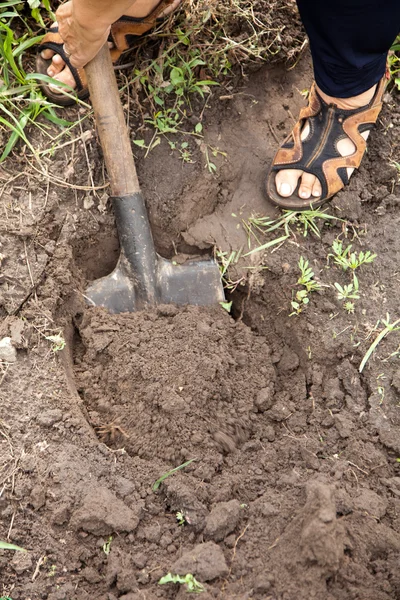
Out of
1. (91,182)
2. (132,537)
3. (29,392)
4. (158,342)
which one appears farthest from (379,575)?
(91,182)

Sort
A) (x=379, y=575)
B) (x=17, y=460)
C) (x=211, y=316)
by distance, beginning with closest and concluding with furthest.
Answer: (x=379, y=575), (x=17, y=460), (x=211, y=316)

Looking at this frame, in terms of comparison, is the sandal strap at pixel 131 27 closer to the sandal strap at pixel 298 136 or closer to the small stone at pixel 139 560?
the sandal strap at pixel 298 136

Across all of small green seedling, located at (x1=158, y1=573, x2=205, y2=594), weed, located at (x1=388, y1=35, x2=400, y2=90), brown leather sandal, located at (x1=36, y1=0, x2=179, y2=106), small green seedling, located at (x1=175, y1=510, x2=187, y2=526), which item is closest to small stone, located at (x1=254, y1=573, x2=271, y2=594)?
small green seedling, located at (x1=158, y1=573, x2=205, y2=594)

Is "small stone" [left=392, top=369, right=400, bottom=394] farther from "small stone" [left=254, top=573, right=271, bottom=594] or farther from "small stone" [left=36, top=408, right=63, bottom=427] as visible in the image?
"small stone" [left=36, top=408, right=63, bottom=427]

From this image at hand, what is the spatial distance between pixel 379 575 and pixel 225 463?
59 centimetres

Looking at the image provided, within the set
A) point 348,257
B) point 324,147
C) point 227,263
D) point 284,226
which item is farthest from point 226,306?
point 324,147

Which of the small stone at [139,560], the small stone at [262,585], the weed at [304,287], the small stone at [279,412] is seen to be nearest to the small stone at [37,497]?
the small stone at [139,560]

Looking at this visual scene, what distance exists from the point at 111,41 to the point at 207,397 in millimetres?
1557

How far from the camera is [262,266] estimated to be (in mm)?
2297

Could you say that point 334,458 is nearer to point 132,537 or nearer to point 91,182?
point 132,537

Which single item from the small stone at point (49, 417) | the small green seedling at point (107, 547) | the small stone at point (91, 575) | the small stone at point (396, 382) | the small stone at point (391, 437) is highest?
the small stone at point (49, 417)

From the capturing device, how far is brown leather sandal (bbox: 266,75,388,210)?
2281 mm

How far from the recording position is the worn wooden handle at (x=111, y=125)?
2082mm

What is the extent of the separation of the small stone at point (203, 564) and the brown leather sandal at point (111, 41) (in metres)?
1.79
